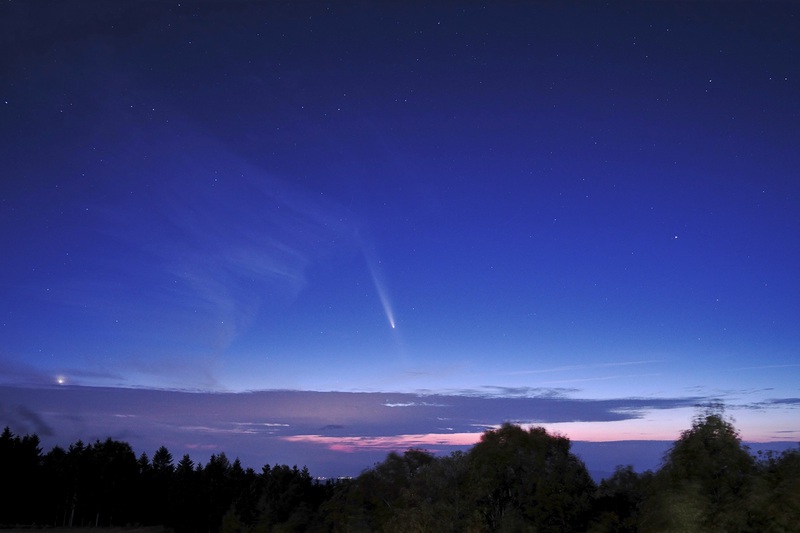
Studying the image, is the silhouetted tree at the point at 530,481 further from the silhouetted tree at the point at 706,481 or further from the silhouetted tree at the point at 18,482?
the silhouetted tree at the point at 18,482

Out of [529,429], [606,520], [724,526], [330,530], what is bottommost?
[330,530]

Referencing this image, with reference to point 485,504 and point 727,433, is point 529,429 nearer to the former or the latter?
point 485,504

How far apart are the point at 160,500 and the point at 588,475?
98128 millimetres

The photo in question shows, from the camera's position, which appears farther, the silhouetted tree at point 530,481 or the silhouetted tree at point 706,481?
the silhouetted tree at point 530,481

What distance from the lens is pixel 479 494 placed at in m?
53.1

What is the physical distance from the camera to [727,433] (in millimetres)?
39156

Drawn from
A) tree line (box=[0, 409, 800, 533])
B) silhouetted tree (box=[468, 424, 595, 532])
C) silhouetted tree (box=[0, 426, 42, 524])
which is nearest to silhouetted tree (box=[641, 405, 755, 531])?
tree line (box=[0, 409, 800, 533])

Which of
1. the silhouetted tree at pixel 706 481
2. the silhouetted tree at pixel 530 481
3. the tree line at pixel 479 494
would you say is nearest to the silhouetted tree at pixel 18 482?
the tree line at pixel 479 494

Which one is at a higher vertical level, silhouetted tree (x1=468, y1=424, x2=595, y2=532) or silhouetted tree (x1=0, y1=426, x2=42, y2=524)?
silhouetted tree (x1=468, y1=424, x2=595, y2=532)

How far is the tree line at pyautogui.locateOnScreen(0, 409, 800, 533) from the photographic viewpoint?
36500 mm

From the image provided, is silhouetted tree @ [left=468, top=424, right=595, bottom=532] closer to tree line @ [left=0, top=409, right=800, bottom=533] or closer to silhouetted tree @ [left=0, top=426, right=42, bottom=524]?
tree line @ [left=0, top=409, right=800, bottom=533]

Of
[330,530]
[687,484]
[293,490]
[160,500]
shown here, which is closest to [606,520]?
[687,484]

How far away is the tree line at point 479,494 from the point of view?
3650 cm

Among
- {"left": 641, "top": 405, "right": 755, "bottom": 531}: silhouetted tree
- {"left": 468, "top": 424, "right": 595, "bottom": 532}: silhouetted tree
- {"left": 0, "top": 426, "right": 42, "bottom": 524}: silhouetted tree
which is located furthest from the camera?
{"left": 0, "top": 426, "right": 42, "bottom": 524}: silhouetted tree
